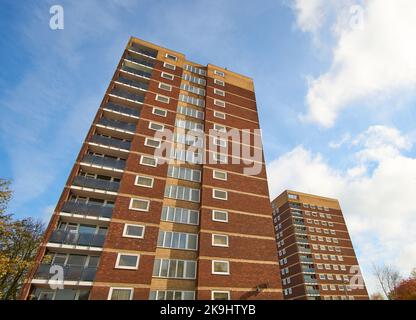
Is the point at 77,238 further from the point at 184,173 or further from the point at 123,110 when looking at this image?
the point at 123,110

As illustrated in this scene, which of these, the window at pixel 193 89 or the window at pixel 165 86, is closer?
the window at pixel 165 86

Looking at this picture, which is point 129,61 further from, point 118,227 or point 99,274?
point 99,274

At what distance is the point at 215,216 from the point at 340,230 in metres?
63.7

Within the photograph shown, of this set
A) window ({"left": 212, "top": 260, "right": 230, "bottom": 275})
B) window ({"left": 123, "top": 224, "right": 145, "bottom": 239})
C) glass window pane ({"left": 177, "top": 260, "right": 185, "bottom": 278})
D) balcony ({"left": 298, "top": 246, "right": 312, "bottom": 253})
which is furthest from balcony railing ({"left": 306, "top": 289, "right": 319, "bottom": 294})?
window ({"left": 123, "top": 224, "right": 145, "bottom": 239})

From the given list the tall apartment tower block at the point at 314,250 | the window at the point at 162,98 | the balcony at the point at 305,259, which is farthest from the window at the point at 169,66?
the balcony at the point at 305,259

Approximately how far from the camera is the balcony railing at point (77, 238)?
19641 millimetres

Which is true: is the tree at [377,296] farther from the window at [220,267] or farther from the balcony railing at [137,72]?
the balcony railing at [137,72]

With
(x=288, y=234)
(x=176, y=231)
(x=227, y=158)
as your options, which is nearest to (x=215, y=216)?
(x=176, y=231)

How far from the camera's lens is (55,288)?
60.9 feet

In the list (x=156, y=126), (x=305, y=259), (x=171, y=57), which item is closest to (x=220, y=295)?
(x=156, y=126)

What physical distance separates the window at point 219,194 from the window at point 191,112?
11133 millimetres

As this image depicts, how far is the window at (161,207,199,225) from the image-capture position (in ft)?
77.5

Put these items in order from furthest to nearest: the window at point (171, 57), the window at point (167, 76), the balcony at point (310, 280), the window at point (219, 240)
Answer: the balcony at point (310, 280)
the window at point (171, 57)
the window at point (167, 76)
the window at point (219, 240)

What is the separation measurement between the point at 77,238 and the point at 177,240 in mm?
8386
